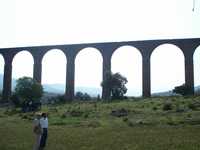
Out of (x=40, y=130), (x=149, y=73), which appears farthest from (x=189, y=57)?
(x=40, y=130)

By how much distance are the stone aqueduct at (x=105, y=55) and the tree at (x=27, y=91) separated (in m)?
4.82

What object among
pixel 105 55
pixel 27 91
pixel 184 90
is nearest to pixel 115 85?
pixel 105 55

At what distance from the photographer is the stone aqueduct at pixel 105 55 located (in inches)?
1587

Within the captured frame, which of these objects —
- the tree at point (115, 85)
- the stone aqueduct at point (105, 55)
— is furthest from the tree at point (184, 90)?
the tree at point (115, 85)

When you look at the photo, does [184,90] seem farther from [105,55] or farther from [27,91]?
[27,91]

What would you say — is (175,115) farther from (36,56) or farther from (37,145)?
(36,56)

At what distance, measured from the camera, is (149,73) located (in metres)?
41.8

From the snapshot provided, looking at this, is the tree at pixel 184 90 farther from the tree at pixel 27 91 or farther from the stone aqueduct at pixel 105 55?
the tree at pixel 27 91

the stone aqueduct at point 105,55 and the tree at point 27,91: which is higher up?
the stone aqueduct at point 105,55

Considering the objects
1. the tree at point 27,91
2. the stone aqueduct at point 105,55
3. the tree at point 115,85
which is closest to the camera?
the tree at point 27,91

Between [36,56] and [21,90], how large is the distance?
23.1 feet

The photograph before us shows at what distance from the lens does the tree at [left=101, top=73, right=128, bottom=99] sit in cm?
4288

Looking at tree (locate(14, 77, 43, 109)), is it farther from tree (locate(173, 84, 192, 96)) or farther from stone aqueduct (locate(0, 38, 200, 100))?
tree (locate(173, 84, 192, 96))

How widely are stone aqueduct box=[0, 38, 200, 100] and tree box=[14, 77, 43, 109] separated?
4.82 meters
